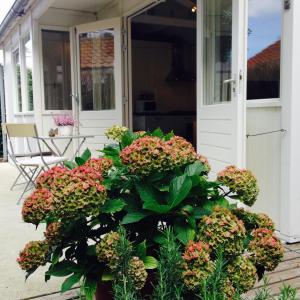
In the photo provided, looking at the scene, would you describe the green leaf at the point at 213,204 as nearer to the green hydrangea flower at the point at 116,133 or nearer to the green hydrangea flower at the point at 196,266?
the green hydrangea flower at the point at 196,266

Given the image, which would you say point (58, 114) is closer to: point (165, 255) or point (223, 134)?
point (223, 134)

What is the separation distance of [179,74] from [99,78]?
3.53 metres

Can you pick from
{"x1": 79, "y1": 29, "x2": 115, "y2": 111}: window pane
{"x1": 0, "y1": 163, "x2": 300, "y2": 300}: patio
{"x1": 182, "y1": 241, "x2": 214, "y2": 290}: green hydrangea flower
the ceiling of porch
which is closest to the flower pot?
{"x1": 79, "y1": 29, "x2": 115, "y2": 111}: window pane

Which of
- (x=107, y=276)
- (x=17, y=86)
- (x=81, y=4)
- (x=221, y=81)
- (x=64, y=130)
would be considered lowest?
(x=107, y=276)

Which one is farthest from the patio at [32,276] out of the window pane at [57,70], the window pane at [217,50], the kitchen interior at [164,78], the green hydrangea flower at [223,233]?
the kitchen interior at [164,78]

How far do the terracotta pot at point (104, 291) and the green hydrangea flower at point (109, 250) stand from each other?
0.65 feet

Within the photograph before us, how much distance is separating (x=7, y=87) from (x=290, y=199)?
26.8 feet

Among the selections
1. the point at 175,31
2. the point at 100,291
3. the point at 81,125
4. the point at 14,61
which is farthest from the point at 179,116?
the point at 100,291

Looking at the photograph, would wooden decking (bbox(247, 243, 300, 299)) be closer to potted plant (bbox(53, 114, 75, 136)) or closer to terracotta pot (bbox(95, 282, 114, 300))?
terracotta pot (bbox(95, 282, 114, 300))

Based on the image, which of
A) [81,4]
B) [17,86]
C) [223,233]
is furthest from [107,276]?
[17,86]

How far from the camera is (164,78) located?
8.98 m

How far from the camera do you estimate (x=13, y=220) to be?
3531 mm

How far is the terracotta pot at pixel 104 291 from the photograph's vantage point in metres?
1.36

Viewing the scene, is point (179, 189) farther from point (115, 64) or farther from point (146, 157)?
point (115, 64)
